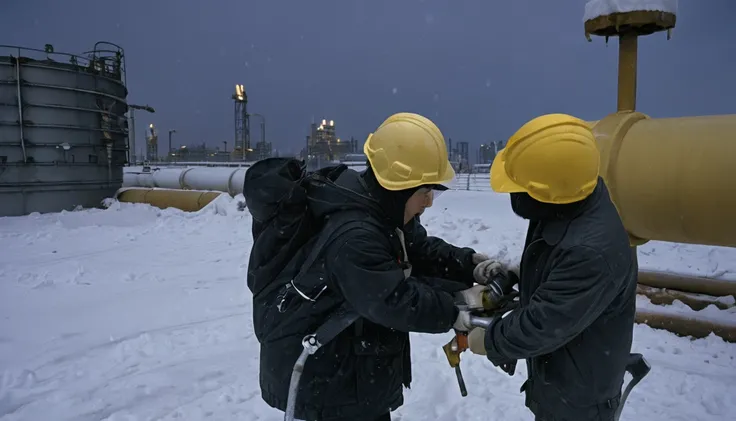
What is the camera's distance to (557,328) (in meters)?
1.86

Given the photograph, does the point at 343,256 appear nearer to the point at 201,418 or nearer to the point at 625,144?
the point at 625,144

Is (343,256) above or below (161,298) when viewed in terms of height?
above

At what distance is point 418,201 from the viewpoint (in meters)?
2.27

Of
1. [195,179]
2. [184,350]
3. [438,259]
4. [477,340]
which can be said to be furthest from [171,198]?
[477,340]

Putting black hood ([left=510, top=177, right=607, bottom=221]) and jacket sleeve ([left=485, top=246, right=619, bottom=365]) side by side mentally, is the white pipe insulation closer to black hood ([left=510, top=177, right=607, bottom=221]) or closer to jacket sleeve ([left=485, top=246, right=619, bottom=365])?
black hood ([left=510, top=177, right=607, bottom=221])

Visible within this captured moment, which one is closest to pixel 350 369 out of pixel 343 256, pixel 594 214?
pixel 343 256

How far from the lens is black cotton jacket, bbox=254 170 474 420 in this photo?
6.54 ft

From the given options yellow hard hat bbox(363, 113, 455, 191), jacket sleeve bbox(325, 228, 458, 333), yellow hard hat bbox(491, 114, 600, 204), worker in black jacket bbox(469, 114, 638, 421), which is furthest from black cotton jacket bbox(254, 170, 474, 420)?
yellow hard hat bbox(491, 114, 600, 204)

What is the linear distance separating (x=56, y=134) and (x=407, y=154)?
1773cm

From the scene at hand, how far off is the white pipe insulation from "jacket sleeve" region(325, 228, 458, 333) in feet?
47.5

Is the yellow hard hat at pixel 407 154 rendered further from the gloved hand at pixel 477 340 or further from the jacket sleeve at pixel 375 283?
the gloved hand at pixel 477 340

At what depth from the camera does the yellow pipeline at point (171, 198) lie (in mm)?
15336

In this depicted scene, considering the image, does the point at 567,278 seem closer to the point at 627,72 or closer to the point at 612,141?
the point at 612,141

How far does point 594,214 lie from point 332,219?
3.35 feet
